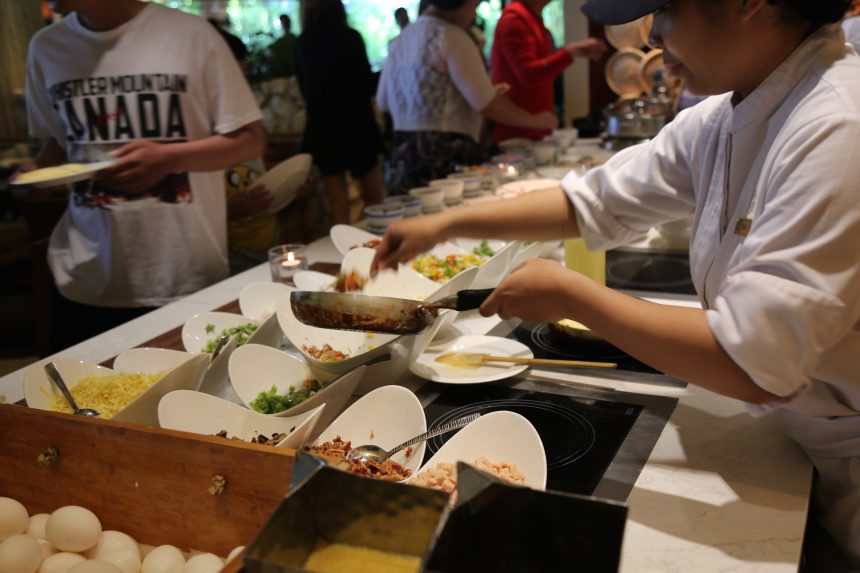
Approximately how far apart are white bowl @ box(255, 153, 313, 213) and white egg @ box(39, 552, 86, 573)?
331 cm

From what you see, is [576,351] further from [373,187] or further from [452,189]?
[373,187]

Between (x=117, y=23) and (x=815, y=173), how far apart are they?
2.40 metres

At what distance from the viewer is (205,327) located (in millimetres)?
A: 2004

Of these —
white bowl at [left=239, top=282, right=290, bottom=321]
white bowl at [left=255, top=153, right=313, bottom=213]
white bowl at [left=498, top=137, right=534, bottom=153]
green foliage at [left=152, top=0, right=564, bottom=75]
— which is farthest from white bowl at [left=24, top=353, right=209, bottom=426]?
green foliage at [left=152, top=0, right=564, bottom=75]

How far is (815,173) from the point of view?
3.37 feet

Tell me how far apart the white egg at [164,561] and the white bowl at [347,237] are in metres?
1.59

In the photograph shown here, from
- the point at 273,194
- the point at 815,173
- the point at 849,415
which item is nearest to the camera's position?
the point at 815,173

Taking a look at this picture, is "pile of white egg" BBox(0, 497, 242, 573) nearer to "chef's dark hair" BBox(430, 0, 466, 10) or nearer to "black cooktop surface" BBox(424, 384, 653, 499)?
"black cooktop surface" BBox(424, 384, 653, 499)

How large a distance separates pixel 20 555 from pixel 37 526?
0.51ft

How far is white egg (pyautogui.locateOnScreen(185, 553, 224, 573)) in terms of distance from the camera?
107 centimetres

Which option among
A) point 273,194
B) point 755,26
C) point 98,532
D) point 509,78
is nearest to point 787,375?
point 755,26

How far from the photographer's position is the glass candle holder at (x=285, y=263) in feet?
7.72

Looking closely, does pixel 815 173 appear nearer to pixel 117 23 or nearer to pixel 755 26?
pixel 755 26

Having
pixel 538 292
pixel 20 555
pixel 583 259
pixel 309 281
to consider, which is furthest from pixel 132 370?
pixel 583 259
